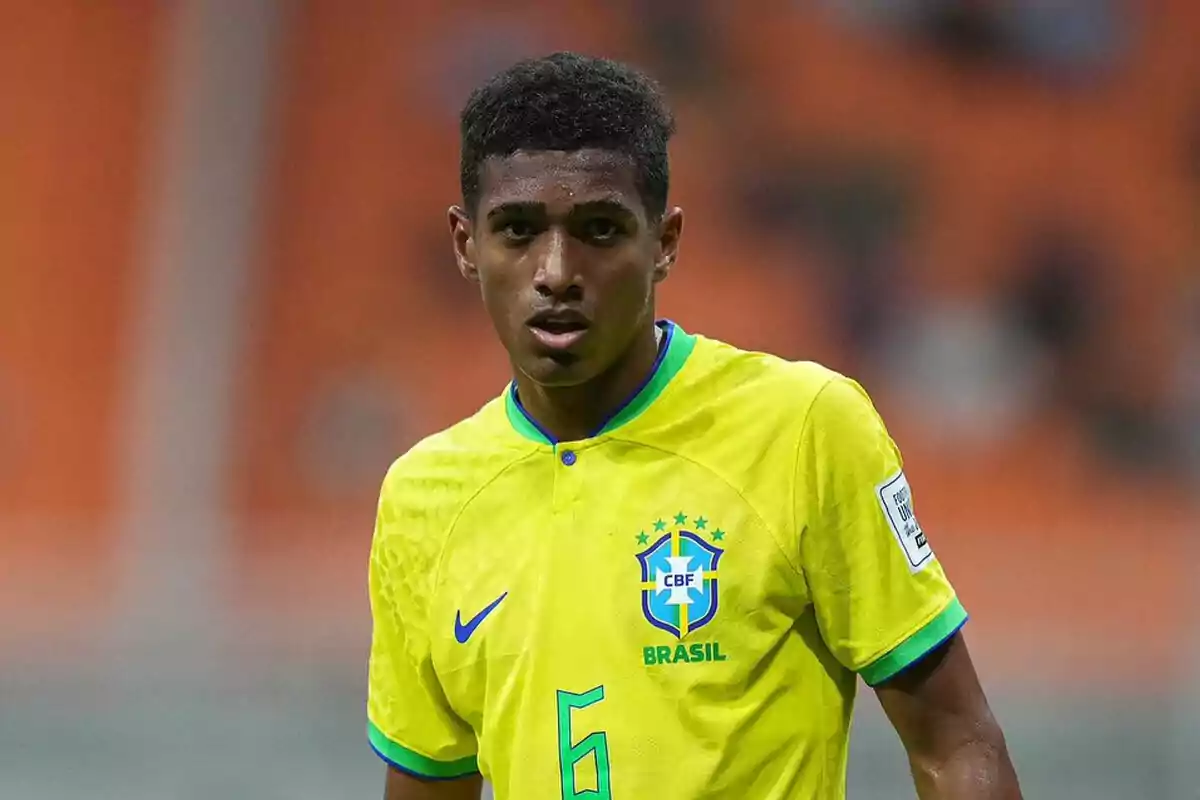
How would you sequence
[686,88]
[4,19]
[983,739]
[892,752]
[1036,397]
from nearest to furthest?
[983,739] → [892,752] → [1036,397] → [686,88] → [4,19]

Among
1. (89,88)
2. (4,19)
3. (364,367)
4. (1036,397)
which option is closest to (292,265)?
(364,367)

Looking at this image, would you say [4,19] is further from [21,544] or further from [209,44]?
[21,544]

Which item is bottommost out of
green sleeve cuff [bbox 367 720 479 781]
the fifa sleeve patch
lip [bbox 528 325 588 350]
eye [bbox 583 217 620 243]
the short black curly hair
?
green sleeve cuff [bbox 367 720 479 781]

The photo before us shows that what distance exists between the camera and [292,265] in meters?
9.18

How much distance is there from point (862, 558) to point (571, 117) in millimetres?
615

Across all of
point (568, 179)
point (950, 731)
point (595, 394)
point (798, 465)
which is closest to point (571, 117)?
point (568, 179)

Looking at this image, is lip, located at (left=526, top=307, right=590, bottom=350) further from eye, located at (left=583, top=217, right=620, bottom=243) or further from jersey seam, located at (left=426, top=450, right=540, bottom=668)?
jersey seam, located at (left=426, top=450, right=540, bottom=668)

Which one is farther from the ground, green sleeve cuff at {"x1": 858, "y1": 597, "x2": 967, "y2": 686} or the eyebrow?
the eyebrow

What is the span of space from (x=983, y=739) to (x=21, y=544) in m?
6.86

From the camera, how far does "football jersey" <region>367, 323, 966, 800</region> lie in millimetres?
2201

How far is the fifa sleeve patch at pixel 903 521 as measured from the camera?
86.7 inches

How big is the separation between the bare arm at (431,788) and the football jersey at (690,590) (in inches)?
7.2

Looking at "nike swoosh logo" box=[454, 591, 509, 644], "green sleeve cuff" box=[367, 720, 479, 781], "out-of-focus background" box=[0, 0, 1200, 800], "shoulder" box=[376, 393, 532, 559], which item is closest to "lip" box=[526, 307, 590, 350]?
"shoulder" box=[376, 393, 532, 559]

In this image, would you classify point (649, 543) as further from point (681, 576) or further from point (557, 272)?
point (557, 272)
